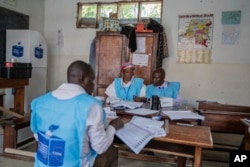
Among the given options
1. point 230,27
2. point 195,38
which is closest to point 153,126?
point 195,38

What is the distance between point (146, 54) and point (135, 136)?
271 cm

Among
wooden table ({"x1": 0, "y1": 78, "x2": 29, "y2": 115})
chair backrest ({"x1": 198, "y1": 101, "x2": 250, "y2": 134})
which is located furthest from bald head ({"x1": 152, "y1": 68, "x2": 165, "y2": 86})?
wooden table ({"x1": 0, "y1": 78, "x2": 29, "y2": 115})

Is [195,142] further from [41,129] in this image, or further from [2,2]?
[2,2]

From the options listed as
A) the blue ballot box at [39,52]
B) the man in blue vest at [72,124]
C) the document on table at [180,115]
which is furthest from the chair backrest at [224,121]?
the blue ballot box at [39,52]

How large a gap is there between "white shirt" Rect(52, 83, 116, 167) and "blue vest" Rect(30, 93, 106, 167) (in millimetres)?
24

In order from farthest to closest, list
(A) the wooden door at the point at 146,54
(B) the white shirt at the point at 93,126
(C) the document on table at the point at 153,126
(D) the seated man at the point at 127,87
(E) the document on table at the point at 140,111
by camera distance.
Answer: (A) the wooden door at the point at 146,54
(D) the seated man at the point at 127,87
(E) the document on table at the point at 140,111
(C) the document on table at the point at 153,126
(B) the white shirt at the point at 93,126

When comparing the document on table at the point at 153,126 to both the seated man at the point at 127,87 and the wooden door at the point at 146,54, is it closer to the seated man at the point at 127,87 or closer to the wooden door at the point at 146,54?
the seated man at the point at 127,87

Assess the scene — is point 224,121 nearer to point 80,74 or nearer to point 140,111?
point 140,111

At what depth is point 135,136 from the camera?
4.50 feet

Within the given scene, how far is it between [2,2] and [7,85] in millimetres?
1641

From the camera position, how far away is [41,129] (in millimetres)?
1216

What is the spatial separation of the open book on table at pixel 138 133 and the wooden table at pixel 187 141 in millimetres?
51

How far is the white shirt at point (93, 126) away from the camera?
1131 mm

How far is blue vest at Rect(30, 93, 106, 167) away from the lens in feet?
3.71
